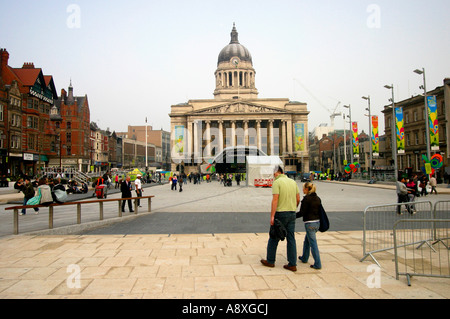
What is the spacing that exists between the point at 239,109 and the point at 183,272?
82942 mm

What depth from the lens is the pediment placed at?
286 ft

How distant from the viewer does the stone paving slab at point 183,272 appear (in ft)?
16.2

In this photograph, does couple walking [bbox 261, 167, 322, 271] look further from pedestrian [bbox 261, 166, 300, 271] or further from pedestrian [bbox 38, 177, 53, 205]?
pedestrian [bbox 38, 177, 53, 205]

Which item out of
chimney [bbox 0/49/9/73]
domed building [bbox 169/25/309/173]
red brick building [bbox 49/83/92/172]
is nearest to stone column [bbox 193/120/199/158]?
domed building [bbox 169/25/309/173]

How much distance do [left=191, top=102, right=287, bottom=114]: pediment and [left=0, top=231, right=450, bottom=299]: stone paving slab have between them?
7997 centimetres

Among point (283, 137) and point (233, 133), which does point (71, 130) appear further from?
point (283, 137)

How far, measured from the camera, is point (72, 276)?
5699mm

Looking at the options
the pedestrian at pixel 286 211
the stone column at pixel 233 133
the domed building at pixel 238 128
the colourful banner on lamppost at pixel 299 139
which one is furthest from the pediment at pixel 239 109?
the pedestrian at pixel 286 211

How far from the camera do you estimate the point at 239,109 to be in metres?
87.4

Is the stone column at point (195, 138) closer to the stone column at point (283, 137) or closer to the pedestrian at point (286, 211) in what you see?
the stone column at point (283, 137)

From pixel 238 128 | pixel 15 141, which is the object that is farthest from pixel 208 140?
pixel 15 141
